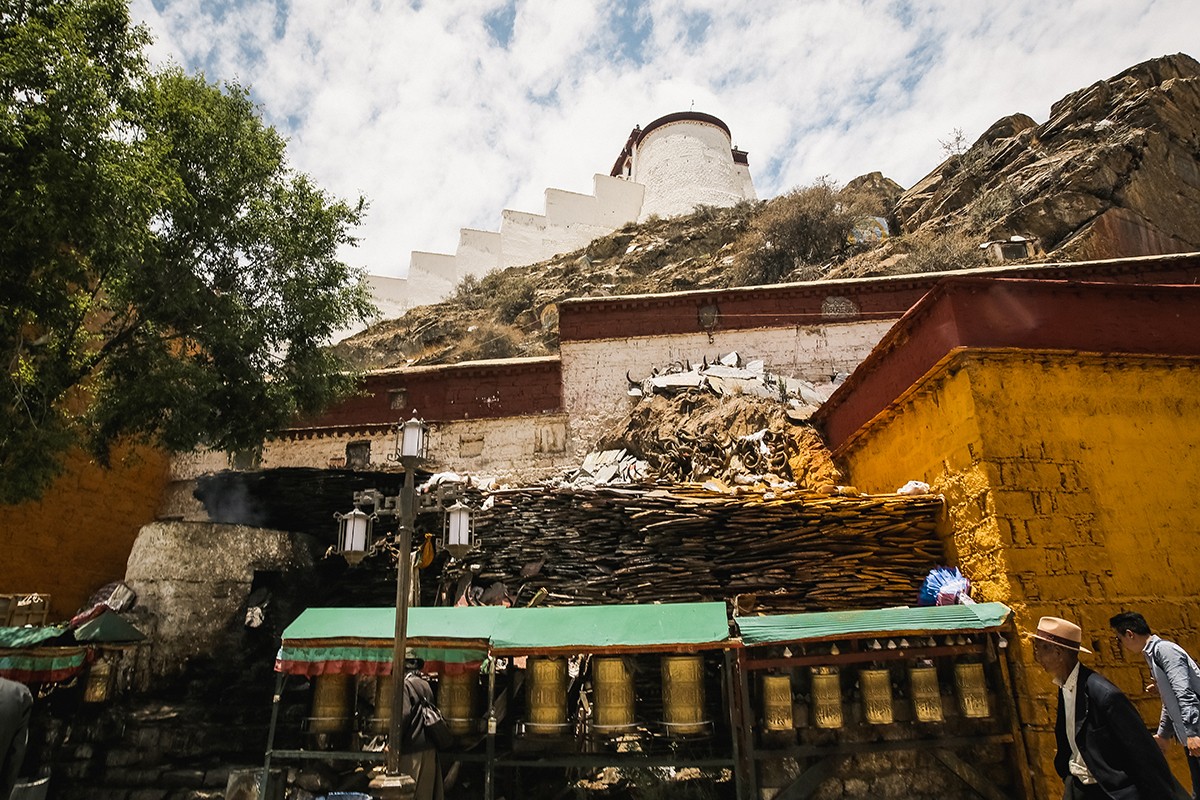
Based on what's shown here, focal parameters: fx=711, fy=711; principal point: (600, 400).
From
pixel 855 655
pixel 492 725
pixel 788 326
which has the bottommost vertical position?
pixel 492 725

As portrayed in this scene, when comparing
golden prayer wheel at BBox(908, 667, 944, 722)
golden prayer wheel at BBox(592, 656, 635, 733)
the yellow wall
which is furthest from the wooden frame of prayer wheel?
golden prayer wheel at BBox(592, 656, 635, 733)

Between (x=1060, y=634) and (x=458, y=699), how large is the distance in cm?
515

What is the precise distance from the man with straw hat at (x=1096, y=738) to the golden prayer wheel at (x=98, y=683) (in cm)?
1094

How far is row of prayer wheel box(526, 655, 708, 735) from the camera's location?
6461mm

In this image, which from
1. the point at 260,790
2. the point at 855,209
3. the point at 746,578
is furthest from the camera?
the point at 855,209

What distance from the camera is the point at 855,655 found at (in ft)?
20.9

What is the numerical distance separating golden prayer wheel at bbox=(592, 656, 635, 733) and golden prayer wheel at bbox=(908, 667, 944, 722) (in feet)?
8.36

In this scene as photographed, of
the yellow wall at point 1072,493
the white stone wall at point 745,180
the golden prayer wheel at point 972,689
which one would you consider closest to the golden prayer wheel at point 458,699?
the golden prayer wheel at point 972,689

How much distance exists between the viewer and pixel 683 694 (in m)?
6.51

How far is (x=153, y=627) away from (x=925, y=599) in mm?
10530

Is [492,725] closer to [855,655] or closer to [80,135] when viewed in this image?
[855,655]

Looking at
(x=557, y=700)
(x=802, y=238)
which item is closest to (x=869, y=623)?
(x=557, y=700)

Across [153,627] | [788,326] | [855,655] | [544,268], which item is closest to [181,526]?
[153,627]

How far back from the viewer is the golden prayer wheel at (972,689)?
635 cm
